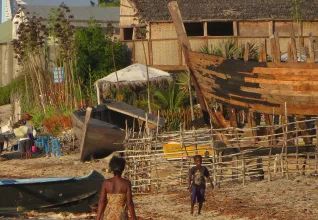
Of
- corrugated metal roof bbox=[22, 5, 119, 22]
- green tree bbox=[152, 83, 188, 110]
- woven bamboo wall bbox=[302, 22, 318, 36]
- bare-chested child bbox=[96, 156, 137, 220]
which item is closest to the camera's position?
bare-chested child bbox=[96, 156, 137, 220]

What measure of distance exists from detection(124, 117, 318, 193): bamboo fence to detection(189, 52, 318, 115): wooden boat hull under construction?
445mm

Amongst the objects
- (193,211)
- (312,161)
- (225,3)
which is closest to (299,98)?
(312,161)

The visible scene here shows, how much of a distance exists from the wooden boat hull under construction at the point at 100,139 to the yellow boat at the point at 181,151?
16.6ft

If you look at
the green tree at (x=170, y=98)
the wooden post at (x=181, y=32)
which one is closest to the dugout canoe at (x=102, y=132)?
the wooden post at (x=181, y=32)

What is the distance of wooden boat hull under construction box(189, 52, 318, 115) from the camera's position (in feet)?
49.6

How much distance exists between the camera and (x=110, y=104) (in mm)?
23297

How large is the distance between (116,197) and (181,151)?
21.4 ft

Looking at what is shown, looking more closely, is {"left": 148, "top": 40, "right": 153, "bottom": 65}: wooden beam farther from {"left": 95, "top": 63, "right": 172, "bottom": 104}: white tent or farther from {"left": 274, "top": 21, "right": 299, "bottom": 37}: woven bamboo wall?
{"left": 274, "top": 21, "right": 299, "bottom": 37}: woven bamboo wall

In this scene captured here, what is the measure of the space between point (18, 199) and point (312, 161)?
16.5 feet

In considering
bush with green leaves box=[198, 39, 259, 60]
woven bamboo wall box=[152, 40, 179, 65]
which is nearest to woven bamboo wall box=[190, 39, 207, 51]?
bush with green leaves box=[198, 39, 259, 60]

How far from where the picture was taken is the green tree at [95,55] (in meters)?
31.5

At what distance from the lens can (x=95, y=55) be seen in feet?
105

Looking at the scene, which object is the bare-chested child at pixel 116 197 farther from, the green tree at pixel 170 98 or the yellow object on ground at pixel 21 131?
the green tree at pixel 170 98

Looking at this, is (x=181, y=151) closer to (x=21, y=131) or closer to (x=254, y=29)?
(x=21, y=131)
